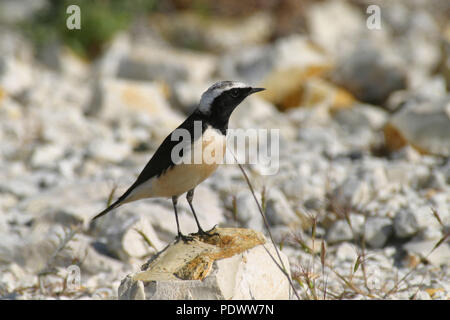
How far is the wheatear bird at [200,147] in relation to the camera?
373 centimetres

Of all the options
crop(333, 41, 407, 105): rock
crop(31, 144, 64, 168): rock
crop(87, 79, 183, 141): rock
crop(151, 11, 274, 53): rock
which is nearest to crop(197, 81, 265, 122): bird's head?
crop(31, 144, 64, 168): rock

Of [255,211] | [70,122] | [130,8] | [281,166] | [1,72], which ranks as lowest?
[255,211]

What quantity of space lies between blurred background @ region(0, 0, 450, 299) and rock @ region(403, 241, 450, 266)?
0.01 meters

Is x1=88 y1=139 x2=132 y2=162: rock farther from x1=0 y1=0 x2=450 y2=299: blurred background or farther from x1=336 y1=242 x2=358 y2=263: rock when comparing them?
x1=336 y1=242 x2=358 y2=263: rock

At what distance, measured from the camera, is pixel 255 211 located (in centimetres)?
532

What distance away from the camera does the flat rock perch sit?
3250 mm

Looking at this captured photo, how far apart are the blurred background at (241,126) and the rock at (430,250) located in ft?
0.04

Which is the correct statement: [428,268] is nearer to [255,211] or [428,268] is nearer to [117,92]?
[255,211]

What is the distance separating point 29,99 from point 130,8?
3.51m

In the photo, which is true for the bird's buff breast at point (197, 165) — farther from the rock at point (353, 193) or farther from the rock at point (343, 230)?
the rock at point (353, 193)

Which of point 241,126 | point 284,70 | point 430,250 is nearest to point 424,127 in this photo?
point 430,250

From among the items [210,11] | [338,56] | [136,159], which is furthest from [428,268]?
[210,11]

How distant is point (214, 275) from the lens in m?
3.25

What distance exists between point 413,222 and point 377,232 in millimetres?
287
